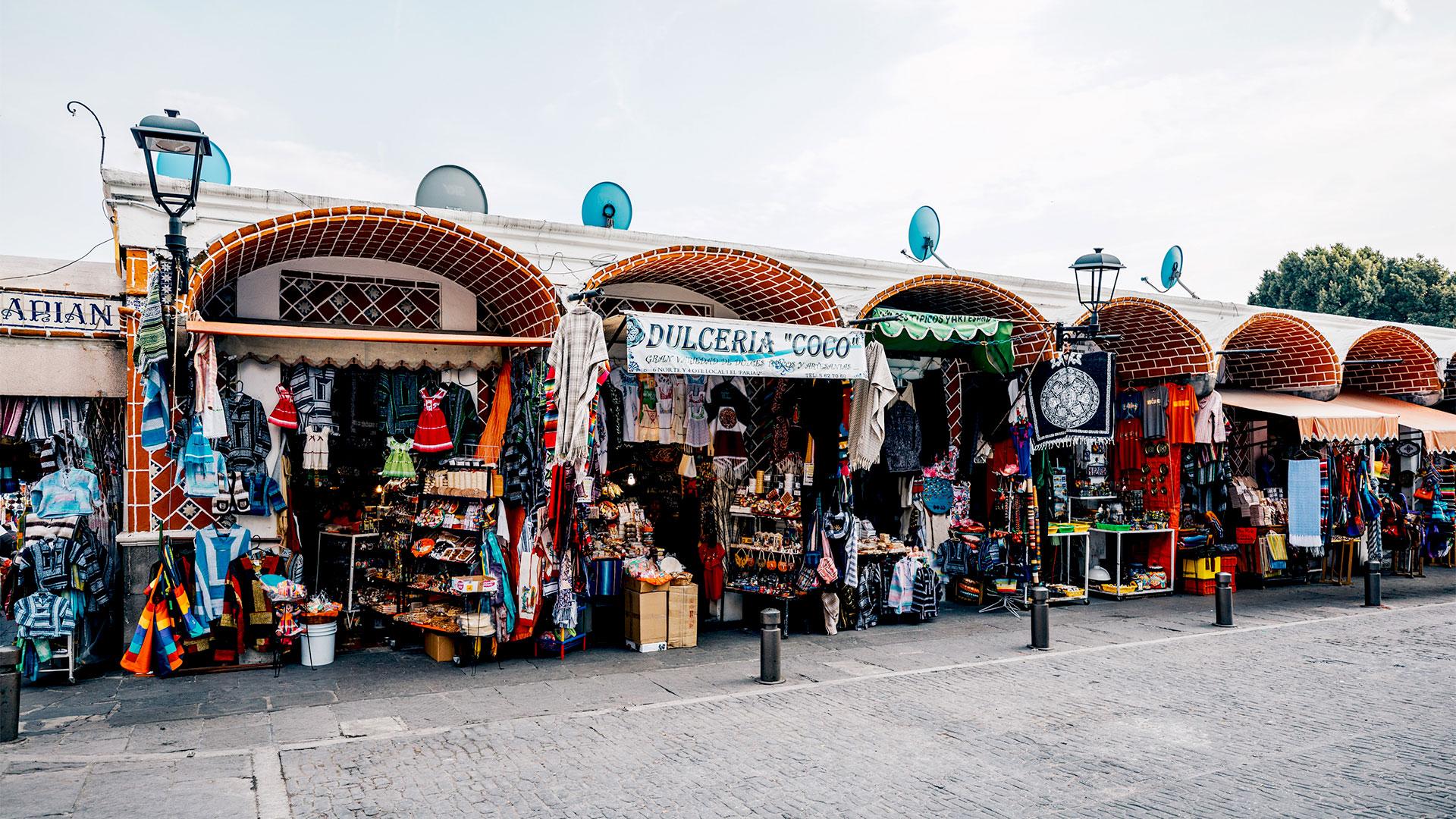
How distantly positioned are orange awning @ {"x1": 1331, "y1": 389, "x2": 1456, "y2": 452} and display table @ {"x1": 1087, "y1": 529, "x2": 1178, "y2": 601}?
3653mm

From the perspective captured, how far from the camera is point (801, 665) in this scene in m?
8.59

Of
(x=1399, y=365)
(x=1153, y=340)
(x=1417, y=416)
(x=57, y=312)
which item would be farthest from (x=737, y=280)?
(x=1399, y=365)

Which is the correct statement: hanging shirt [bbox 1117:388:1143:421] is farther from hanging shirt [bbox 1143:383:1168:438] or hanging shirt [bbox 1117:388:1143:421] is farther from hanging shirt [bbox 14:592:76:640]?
hanging shirt [bbox 14:592:76:640]

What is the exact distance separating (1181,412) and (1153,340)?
104cm

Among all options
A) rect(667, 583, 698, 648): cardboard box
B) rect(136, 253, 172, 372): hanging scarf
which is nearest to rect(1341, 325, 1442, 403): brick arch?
rect(667, 583, 698, 648): cardboard box

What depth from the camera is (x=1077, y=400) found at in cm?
1065

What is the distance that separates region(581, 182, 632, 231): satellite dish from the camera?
1008cm

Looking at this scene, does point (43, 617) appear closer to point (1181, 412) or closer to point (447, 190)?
point (447, 190)

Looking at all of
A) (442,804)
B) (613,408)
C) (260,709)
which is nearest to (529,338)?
(613,408)

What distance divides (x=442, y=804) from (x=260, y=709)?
2.52m

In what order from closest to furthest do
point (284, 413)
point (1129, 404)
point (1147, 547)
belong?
point (284, 413), point (1147, 547), point (1129, 404)

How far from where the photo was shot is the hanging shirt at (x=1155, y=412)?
497 inches

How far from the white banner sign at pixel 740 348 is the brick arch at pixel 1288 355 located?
22.1 ft

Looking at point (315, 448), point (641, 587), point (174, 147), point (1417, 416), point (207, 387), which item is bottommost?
point (641, 587)
